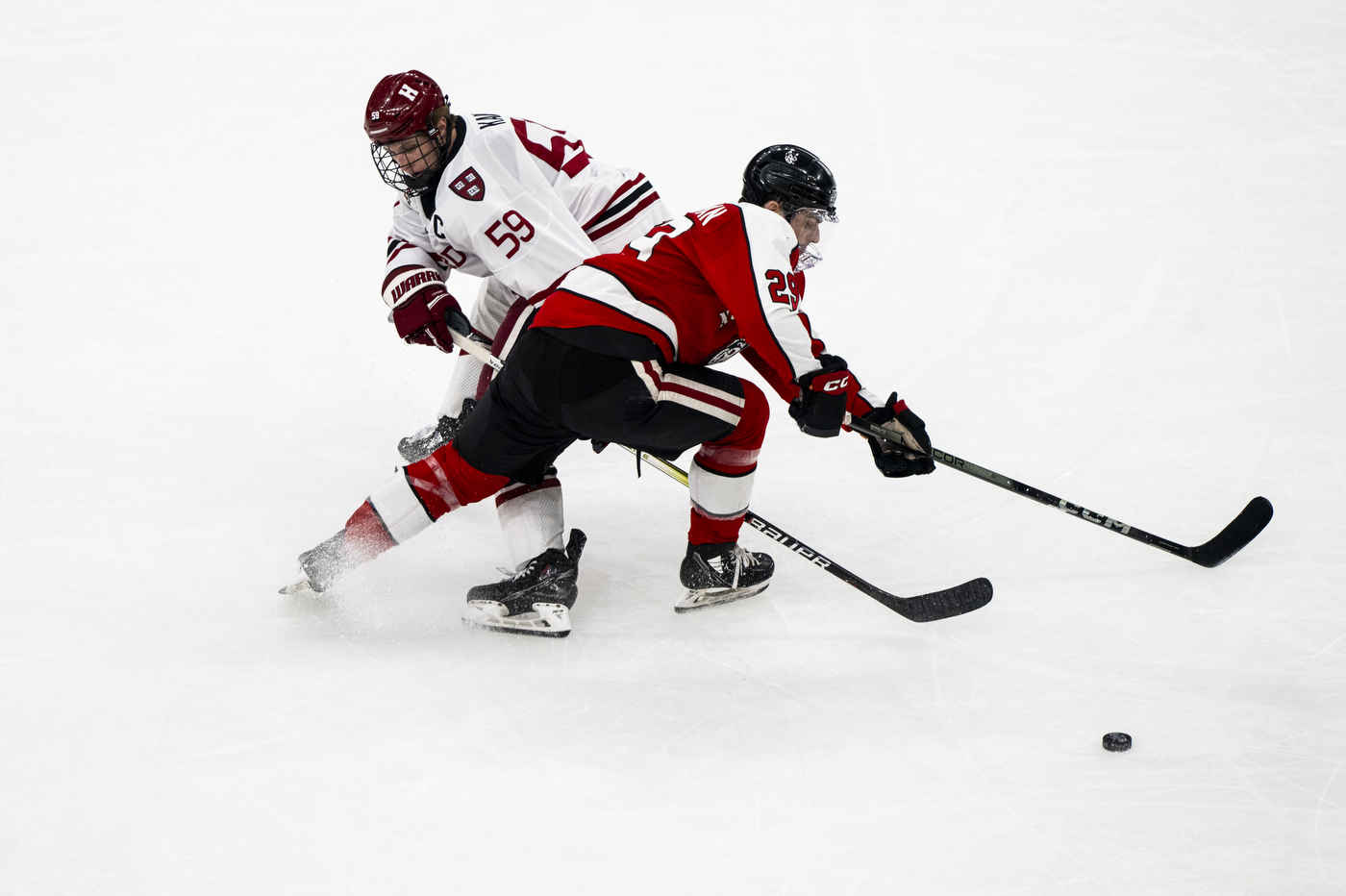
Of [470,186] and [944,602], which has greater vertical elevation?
[470,186]

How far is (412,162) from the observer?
2721 mm

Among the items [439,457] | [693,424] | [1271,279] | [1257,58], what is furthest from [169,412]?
[1257,58]

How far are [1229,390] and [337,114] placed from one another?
3.98m

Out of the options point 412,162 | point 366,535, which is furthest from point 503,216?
point 366,535

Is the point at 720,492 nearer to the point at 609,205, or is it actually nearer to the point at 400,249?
the point at 609,205

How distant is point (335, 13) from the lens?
5828mm

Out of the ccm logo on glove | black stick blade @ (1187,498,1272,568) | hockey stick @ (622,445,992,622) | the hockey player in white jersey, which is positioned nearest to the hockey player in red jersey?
the ccm logo on glove

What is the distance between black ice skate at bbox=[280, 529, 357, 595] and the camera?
2.54 meters

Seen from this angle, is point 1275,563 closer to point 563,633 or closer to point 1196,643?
point 1196,643

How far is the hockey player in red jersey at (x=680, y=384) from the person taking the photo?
228 cm

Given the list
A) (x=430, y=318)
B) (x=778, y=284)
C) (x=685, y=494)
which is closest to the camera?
(x=778, y=284)

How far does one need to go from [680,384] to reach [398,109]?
930mm

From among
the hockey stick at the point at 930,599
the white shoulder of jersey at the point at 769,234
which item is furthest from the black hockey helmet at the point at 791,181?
the hockey stick at the point at 930,599

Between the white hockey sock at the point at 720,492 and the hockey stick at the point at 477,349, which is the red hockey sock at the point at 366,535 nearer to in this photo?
the hockey stick at the point at 477,349
